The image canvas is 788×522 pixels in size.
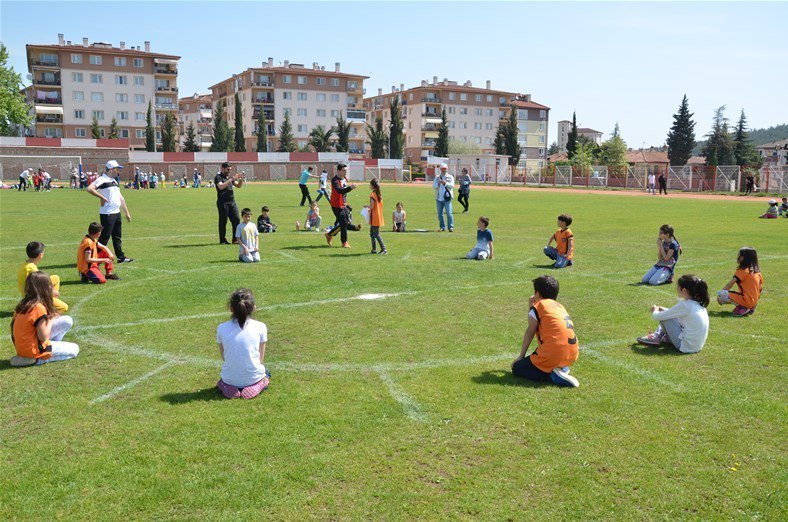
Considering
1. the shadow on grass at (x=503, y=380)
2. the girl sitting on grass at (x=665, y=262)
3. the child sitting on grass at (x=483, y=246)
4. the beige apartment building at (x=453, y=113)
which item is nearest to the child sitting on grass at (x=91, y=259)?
the child sitting on grass at (x=483, y=246)

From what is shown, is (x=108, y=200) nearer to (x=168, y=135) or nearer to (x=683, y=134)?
(x=168, y=135)

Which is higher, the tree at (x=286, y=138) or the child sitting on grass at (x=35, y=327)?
the tree at (x=286, y=138)

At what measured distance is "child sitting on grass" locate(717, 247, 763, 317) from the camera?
9344 millimetres

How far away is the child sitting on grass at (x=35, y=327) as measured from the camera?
22.9 ft

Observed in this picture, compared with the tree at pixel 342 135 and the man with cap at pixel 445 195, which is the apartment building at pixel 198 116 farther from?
the man with cap at pixel 445 195

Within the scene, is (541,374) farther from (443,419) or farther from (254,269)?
(254,269)

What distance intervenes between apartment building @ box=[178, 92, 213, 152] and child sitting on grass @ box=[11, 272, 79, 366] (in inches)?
5597

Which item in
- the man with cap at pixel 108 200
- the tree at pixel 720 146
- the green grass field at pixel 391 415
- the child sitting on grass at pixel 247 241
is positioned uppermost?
the tree at pixel 720 146

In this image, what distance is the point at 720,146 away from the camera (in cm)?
10044

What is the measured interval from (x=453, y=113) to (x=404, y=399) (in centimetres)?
12678

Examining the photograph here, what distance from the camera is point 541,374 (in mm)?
6594

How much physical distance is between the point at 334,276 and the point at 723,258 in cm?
972

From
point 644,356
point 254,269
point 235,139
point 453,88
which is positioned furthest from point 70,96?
point 644,356

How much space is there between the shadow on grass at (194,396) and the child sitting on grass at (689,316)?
5.31 metres
